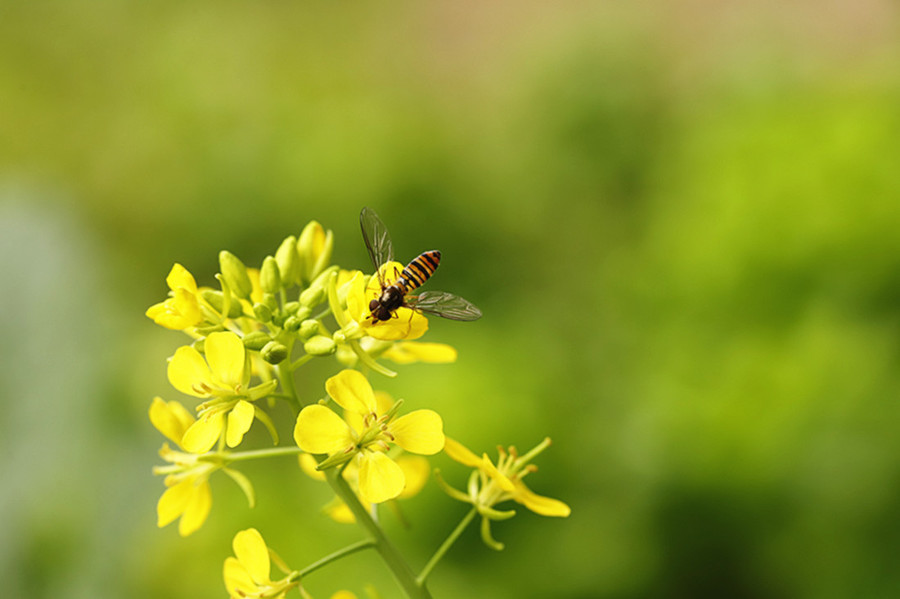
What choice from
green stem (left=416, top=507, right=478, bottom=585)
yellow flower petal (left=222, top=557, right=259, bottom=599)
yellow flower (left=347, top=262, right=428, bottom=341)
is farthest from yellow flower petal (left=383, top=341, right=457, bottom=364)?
yellow flower petal (left=222, top=557, right=259, bottom=599)

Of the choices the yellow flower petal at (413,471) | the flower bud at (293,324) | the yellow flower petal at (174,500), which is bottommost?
the yellow flower petal at (174,500)

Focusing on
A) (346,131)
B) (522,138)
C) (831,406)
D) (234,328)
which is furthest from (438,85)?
(234,328)

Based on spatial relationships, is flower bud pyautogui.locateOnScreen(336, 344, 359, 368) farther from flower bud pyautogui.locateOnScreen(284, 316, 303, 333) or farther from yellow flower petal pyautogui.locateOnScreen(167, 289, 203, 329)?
yellow flower petal pyautogui.locateOnScreen(167, 289, 203, 329)

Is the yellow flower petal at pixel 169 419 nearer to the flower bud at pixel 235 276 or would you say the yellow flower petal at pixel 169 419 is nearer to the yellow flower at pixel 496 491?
the flower bud at pixel 235 276

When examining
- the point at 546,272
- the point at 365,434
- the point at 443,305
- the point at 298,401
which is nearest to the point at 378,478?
the point at 365,434

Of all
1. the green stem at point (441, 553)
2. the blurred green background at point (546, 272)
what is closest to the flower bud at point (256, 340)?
the green stem at point (441, 553)

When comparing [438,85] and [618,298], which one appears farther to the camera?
[438,85]

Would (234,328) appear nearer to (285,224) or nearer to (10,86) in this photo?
(285,224)
